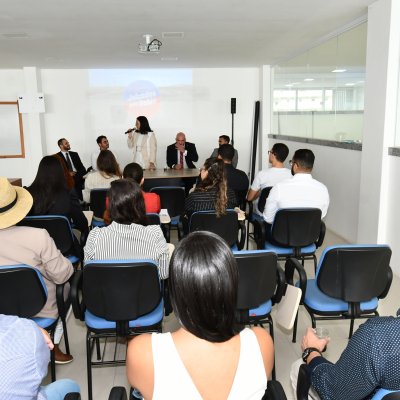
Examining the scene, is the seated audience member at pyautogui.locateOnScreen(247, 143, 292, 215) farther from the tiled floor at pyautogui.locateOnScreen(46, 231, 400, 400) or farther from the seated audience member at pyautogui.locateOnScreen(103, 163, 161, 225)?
the tiled floor at pyautogui.locateOnScreen(46, 231, 400, 400)

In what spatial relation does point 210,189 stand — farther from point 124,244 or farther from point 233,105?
point 233,105

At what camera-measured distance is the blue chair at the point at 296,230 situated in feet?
11.1

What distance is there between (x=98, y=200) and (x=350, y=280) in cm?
285

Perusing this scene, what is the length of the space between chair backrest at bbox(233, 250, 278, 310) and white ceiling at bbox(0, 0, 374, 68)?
3.02m

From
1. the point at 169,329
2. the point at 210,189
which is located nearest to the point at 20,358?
the point at 169,329

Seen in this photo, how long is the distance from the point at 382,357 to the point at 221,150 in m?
3.96

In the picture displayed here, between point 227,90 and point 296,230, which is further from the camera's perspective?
point 227,90

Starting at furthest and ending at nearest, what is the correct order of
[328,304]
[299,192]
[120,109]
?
[120,109] < [299,192] < [328,304]

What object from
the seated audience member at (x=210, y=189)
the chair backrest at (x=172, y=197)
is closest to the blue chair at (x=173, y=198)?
the chair backrest at (x=172, y=197)

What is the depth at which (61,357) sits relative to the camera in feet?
8.96

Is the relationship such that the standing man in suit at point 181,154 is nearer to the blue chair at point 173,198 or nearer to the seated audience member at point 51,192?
the blue chair at point 173,198

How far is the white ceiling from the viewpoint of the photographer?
4.39 meters

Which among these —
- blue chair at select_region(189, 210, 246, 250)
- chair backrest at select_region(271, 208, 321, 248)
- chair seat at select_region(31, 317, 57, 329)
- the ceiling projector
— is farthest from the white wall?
chair seat at select_region(31, 317, 57, 329)

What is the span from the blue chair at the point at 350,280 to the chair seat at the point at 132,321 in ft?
2.91
